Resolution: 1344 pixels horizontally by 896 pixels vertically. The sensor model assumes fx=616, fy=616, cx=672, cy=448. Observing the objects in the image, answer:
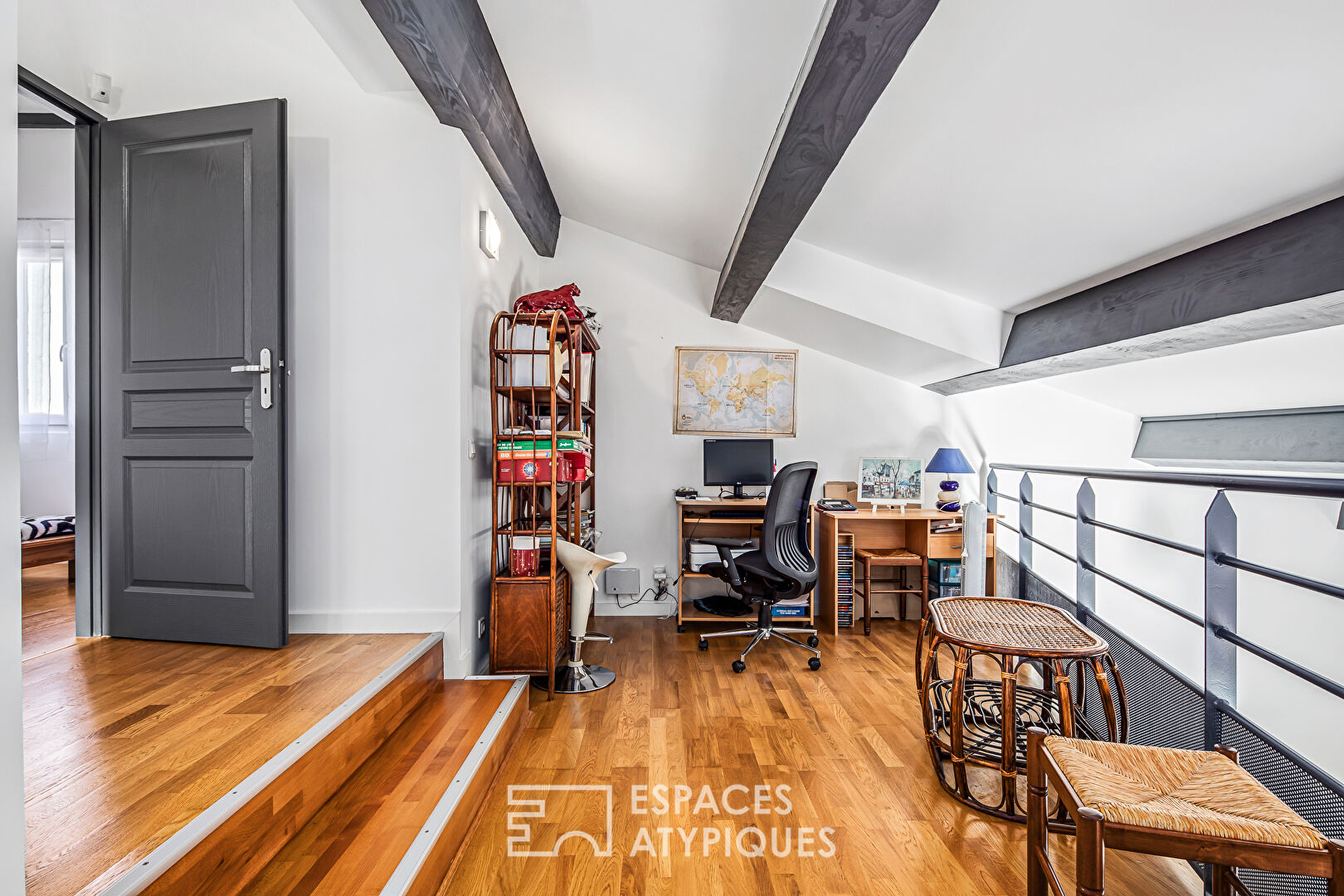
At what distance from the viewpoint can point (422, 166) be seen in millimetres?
2547

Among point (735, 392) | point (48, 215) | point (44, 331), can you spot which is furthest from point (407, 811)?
point (48, 215)

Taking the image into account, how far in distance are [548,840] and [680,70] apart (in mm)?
2518

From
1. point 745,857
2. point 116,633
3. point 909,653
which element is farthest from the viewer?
point 909,653

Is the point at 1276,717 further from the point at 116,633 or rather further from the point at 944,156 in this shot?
the point at 116,633

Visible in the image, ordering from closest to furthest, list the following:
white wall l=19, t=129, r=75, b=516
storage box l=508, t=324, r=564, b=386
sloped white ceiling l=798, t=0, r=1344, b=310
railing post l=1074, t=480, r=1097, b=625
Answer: sloped white ceiling l=798, t=0, r=1344, b=310
railing post l=1074, t=480, r=1097, b=625
storage box l=508, t=324, r=564, b=386
white wall l=19, t=129, r=75, b=516

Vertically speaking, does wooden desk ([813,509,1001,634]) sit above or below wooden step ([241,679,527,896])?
above

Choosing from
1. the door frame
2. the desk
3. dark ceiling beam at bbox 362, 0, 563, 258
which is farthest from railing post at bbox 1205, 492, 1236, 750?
the door frame

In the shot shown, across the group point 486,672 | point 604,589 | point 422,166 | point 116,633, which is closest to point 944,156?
point 422,166

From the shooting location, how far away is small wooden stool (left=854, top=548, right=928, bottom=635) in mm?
3879

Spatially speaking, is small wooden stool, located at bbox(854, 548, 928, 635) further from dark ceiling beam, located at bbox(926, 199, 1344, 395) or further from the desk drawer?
dark ceiling beam, located at bbox(926, 199, 1344, 395)

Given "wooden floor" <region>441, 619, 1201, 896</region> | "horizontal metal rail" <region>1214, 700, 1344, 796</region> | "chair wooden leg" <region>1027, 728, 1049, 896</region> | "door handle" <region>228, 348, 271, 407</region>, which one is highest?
"door handle" <region>228, 348, 271, 407</region>

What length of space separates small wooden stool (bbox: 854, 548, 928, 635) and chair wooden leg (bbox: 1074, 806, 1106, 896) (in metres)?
2.76

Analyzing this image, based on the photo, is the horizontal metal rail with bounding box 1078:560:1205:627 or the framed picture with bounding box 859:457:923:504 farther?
the framed picture with bounding box 859:457:923:504

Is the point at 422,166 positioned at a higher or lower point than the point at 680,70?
lower
